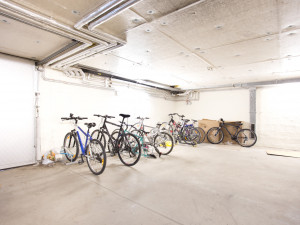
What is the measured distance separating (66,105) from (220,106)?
5.59m

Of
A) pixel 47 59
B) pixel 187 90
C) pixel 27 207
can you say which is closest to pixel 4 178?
pixel 27 207

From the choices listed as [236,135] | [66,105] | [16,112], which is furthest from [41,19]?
[236,135]

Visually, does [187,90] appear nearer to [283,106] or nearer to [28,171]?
[283,106]

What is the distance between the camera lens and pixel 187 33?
2.27 metres

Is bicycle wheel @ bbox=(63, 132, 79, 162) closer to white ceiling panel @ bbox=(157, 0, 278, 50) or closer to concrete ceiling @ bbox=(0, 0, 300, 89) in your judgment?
concrete ceiling @ bbox=(0, 0, 300, 89)

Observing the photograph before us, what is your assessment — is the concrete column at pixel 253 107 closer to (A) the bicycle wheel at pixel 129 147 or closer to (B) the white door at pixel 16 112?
(A) the bicycle wheel at pixel 129 147

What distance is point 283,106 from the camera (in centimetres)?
525

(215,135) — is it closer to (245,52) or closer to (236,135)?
(236,135)

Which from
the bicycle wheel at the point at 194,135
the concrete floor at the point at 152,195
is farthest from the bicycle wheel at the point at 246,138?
the concrete floor at the point at 152,195

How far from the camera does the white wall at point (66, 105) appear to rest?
3.54 metres

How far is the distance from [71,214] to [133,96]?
4322 mm

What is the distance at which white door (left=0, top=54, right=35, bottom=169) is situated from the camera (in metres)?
2.99

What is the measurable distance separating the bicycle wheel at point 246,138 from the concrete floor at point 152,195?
2.19 m

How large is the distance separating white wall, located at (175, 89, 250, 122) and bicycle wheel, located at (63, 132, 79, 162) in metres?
5.17
